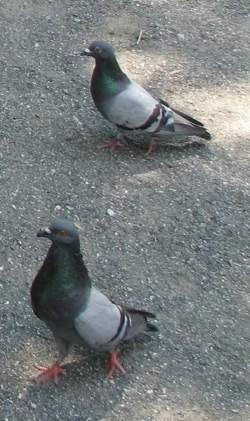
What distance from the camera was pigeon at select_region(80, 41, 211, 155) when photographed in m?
5.23

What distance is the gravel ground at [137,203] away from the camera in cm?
396

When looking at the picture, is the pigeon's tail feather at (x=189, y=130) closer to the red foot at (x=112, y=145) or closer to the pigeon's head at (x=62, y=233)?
the red foot at (x=112, y=145)

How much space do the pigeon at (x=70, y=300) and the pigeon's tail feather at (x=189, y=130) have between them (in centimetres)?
177

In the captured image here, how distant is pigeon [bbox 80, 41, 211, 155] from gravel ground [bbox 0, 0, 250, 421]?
20 centimetres

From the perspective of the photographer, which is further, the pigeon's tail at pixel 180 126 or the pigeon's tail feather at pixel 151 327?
the pigeon's tail at pixel 180 126

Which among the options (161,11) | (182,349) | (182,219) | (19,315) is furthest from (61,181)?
(161,11)

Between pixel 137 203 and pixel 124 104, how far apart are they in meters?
0.65

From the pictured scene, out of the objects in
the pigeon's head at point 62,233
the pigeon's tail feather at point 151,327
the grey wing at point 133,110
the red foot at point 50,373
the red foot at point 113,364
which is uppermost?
the pigeon's head at point 62,233

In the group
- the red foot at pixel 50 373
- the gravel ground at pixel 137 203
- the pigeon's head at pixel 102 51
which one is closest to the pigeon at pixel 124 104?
the pigeon's head at pixel 102 51

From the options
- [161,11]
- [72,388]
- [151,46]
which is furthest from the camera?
[161,11]

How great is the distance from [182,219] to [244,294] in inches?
26.1

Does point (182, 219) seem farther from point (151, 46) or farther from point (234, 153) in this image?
point (151, 46)

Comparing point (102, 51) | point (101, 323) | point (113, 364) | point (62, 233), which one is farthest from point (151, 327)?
point (102, 51)

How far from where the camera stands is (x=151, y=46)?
642cm
